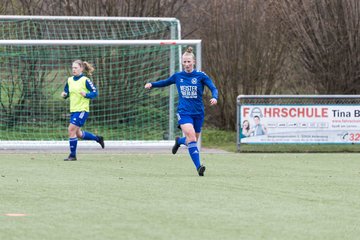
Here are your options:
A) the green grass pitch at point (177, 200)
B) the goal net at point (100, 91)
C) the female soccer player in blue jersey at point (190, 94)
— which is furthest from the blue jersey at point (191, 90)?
the goal net at point (100, 91)

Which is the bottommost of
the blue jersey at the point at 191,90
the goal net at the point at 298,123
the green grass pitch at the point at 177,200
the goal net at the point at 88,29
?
the green grass pitch at the point at 177,200

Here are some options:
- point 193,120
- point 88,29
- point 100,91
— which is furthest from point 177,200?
point 88,29

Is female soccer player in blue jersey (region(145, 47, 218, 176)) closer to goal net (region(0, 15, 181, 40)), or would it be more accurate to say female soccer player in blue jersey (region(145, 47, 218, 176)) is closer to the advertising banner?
the advertising banner

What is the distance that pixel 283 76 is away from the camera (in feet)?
79.0

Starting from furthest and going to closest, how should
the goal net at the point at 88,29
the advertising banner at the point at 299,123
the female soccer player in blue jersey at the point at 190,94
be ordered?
1. the goal net at the point at 88,29
2. the advertising banner at the point at 299,123
3. the female soccer player in blue jersey at the point at 190,94

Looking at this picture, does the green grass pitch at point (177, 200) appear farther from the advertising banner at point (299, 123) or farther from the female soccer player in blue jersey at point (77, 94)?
the advertising banner at point (299, 123)

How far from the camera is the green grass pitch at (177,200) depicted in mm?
8047

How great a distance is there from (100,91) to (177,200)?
38.7 feet

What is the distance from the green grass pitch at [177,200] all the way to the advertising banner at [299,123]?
3.10 m

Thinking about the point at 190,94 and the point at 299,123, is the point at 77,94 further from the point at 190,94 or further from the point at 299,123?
the point at 299,123

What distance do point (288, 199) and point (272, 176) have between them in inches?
131

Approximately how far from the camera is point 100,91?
2189 cm

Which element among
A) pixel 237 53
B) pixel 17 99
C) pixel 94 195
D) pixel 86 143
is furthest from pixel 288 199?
pixel 237 53

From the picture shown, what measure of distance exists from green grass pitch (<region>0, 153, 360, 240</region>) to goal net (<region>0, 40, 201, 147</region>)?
4.45 meters
